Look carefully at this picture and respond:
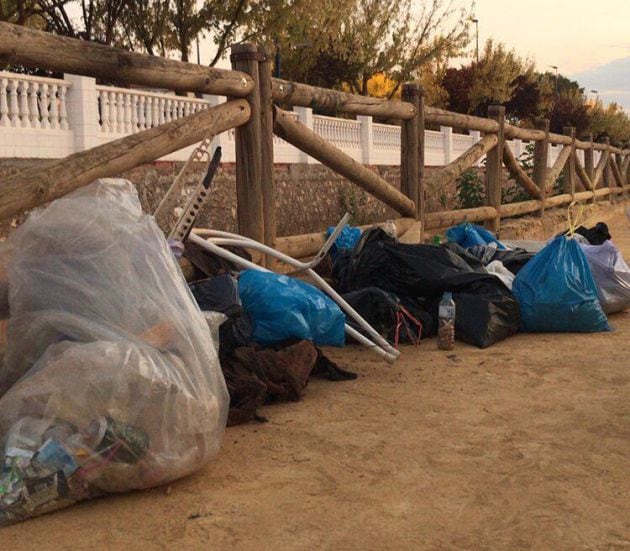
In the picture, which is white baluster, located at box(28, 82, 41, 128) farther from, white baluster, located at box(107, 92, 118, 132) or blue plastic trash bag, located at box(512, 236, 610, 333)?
blue plastic trash bag, located at box(512, 236, 610, 333)

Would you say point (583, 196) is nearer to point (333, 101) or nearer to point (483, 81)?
point (333, 101)

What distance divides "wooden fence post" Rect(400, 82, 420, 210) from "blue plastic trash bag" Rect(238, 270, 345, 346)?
3111 millimetres

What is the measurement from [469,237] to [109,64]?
12.3 feet

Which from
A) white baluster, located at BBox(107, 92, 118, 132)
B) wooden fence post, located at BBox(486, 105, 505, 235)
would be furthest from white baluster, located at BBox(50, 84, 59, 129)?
wooden fence post, located at BBox(486, 105, 505, 235)

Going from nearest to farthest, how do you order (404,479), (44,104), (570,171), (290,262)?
1. (404,479)
2. (290,262)
3. (44,104)
4. (570,171)

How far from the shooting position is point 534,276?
15.8 ft

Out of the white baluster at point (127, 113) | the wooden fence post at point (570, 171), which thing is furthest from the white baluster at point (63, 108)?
the wooden fence post at point (570, 171)

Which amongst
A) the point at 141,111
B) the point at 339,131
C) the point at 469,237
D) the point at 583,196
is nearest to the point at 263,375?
the point at 469,237

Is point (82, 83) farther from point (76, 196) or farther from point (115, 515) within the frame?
point (115, 515)

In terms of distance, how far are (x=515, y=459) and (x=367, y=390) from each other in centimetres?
97

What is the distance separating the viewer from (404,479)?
2.49 m

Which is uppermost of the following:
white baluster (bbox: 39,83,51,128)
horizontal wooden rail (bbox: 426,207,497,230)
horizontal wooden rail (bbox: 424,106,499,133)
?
white baluster (bbox: 39,83,51,128)

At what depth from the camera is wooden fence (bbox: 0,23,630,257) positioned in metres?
3.13

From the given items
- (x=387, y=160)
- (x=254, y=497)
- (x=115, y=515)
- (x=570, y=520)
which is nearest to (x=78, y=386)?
(x=115, y=515)
